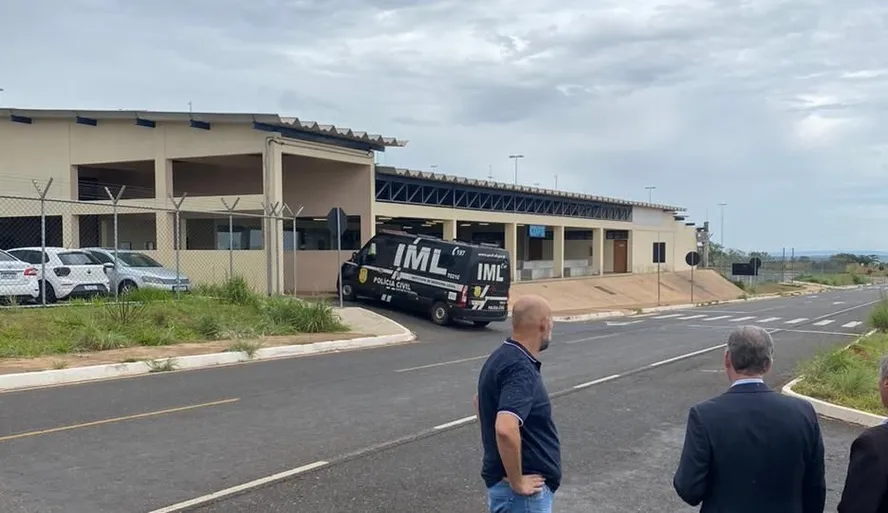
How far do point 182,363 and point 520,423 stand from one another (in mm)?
11417

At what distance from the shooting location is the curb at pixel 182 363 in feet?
A: 38.1

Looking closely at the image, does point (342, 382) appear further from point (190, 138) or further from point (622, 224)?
point (622, 224)

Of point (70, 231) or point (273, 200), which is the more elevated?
point (273, 200)

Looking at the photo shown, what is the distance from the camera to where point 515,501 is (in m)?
3.65

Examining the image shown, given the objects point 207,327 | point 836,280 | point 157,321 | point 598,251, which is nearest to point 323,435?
point 207,327

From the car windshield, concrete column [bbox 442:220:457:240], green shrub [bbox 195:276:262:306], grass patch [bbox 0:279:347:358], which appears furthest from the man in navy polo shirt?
concrete column [bbox 442:220:457:240]

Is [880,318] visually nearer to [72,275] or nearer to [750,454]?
[750,454]

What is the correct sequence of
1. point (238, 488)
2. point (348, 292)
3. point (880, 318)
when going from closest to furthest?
Answer: 1. point (238, 488)
2. point (880, 318)
3. point (348, 292)

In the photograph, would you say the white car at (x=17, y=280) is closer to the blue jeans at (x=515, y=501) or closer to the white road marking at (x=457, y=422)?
the white road marking at (x=457, y=422)

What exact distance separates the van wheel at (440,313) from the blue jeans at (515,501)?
61.2 ft

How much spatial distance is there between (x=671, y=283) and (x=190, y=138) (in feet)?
128

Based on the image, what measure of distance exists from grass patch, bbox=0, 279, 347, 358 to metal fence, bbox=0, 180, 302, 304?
2.70 m

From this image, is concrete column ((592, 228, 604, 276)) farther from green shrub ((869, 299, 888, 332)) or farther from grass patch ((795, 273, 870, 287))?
grass patch ((795, 273, 870, 287))

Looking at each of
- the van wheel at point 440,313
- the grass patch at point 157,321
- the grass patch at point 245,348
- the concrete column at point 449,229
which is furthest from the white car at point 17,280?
the concrete column at point 449,229
